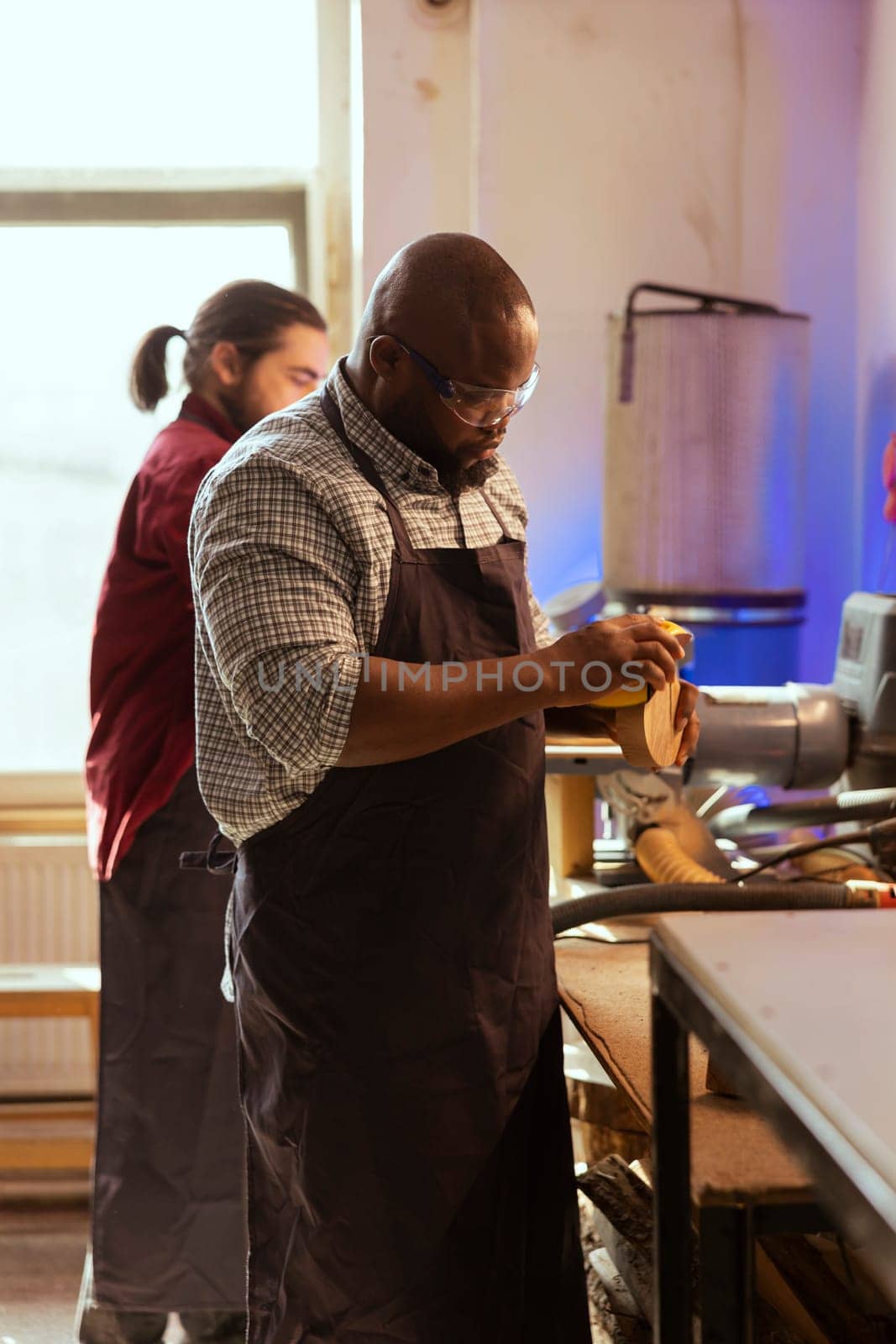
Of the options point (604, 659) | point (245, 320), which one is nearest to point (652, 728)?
point (604, 659)

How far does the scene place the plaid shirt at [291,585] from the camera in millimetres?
1197

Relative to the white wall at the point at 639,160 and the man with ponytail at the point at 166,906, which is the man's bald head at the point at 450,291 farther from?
the white wall at the point at 639,160

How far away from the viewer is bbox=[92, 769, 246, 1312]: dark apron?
2.15 m

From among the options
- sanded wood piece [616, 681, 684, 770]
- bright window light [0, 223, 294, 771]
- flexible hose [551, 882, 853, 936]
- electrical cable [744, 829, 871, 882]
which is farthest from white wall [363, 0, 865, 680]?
sanded wood piece [616, 681, 684, 770]

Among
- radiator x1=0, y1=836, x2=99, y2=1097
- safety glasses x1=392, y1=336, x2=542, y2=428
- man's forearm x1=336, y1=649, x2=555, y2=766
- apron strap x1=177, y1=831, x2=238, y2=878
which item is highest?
safety glasses x1=392, y1=336, x2=542, y2=428

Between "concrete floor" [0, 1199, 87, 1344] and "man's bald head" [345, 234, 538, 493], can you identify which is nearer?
"man's bald head" [345, 234, 538, 493]

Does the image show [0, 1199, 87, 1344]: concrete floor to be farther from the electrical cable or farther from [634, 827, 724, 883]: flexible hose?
the electrical cable

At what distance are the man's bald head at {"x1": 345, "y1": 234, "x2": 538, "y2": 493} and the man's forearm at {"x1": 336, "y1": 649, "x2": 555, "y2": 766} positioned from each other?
256mm

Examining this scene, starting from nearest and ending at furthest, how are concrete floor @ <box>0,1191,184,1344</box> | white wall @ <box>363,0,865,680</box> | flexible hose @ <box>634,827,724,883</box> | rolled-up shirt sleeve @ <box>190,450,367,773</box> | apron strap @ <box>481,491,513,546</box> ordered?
rolled-up shirt sleeve @ <box>190,450,367,773</box>
apron strap @ <box>481,491,513,546</box>
flexible hose @ <box>634,827,724,883</box>
concrete floor @ <box>0,1191,184,1344</box>
white wall @ <box>363,0,865,680</box>

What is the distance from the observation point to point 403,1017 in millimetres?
1306

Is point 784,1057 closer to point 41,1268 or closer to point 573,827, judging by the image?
point 573,827

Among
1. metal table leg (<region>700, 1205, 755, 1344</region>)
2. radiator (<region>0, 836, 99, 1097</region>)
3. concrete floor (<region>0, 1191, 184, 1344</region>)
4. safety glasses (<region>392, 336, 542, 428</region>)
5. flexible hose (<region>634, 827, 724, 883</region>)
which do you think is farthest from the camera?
radiator (<region>0, 836, 99, 1097</region>)

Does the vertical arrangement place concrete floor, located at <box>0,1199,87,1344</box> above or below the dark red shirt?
below

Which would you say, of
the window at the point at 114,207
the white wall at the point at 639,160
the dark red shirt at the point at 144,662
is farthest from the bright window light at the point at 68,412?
the dark red shirt at the point at 144,662
